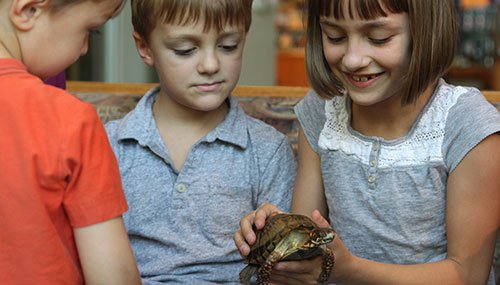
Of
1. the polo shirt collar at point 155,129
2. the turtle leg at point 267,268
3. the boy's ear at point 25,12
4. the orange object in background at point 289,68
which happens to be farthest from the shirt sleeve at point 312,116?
the orange object in background at point 289,68

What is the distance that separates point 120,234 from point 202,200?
65 cm

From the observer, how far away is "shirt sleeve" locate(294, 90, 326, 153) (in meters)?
2.17

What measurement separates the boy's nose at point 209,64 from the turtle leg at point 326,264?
0.56m

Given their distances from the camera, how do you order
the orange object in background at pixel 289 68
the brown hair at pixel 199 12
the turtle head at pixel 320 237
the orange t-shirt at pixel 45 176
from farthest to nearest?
the orange object in background at pixel 289 68 < the brown hair at pixel 199 12 < the turtle head at pixel 320 237 < the orange t-shirt at pixel 45 176

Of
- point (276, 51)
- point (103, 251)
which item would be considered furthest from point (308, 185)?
point (276, 51)

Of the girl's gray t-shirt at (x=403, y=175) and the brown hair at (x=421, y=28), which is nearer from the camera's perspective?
the brown hair at (x=421, y=28)

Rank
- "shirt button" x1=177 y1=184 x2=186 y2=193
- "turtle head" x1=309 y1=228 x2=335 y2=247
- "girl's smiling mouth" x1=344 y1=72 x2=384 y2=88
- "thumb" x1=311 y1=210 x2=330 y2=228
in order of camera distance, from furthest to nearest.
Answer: "shirt button" x1=177 y1=184 x2=186 y2=193 < "girl's smiling mouth" x1=344 y1=72 x2=384 y2=88 < "thumb" x1=311 y1=210 x2=330 y2=228 < "turtle head" x1=309 y1=228 x2=335 y2=247

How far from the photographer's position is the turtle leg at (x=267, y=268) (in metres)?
1.68

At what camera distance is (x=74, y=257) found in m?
1.49

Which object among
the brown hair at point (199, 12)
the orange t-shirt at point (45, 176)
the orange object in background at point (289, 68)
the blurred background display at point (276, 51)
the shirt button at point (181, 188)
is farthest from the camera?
the orange object in background at point (289, 68)

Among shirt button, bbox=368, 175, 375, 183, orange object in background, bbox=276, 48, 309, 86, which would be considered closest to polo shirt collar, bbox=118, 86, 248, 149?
shirt button, bbox=368, 175, 375, 183

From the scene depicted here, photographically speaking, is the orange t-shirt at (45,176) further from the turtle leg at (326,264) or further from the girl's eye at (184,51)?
the girl's eye at (184,51)

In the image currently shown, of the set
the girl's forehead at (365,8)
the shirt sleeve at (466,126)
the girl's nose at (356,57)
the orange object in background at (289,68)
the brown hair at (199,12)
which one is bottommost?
the orange object in background at (289,68)

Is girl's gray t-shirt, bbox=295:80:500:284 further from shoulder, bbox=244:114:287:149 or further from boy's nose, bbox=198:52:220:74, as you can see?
boy's nose, bbox=198:52:220:74
